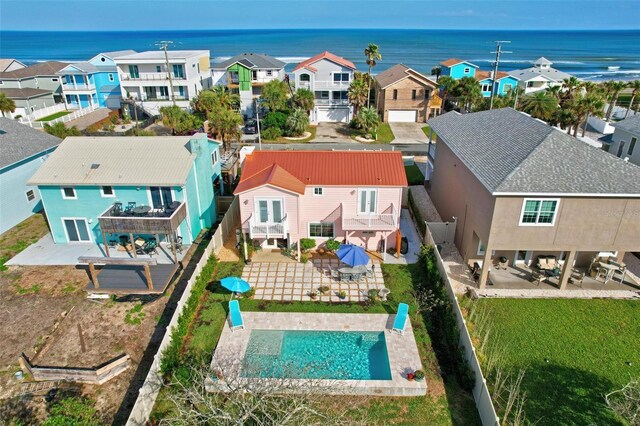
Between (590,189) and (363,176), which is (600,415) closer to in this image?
(590,189)

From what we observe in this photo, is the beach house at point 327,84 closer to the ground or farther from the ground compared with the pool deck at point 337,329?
farther from the ground

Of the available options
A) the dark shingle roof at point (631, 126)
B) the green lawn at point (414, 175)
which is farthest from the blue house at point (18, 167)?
the dark shingle roof at point (631, 126)

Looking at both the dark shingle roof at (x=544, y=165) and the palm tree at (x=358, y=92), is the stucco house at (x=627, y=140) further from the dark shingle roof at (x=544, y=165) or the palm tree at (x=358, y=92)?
the palm tree at (x=358, y=92)

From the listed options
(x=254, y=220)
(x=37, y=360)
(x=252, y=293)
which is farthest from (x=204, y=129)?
(x=37, y=360)

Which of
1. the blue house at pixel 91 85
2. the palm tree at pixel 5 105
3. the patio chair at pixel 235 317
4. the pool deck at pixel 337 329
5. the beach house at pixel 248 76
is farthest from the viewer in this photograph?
the blue house at pixel 91 85

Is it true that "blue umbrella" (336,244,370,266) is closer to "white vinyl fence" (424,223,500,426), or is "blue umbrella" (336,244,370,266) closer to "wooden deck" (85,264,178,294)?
"white vinyl fence" (424,223,500,426)

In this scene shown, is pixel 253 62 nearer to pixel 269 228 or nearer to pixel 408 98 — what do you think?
pixel 408 98

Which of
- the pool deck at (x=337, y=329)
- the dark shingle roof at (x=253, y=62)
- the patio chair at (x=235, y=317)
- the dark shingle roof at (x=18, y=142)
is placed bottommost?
the pool deck at (x=337, y=329)
